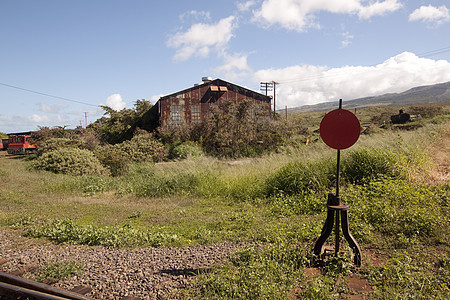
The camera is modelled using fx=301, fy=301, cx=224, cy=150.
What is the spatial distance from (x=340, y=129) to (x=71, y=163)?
13.0m

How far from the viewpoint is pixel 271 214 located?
6.78 m

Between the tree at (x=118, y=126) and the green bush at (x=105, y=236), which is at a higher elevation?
A: the tree at (x=118, y=126)

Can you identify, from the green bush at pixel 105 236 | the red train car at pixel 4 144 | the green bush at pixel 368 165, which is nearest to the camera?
the green bush at pixel 105 236

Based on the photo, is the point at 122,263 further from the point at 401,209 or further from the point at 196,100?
the point at 196,100

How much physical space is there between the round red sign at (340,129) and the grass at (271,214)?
5.49ft

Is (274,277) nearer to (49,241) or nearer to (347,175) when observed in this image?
(49,241)

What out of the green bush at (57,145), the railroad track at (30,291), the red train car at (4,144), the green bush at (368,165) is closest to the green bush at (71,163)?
the green bush at (57,145)

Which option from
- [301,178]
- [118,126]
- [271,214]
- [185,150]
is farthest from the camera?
[118,126]

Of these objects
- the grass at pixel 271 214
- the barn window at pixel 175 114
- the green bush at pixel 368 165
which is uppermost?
the barn window at pixel 175 114

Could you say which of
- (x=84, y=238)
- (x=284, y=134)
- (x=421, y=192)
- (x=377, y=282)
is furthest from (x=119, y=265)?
(x=284, y=134)

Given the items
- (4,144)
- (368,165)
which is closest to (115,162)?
(368,165)

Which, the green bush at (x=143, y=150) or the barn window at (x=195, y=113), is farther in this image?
the barn window at (x=195, y=113)

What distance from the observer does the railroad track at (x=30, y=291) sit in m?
→ 3.43

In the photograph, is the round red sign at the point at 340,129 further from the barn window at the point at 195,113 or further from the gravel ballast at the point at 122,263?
the barn window at the point at 195,113
